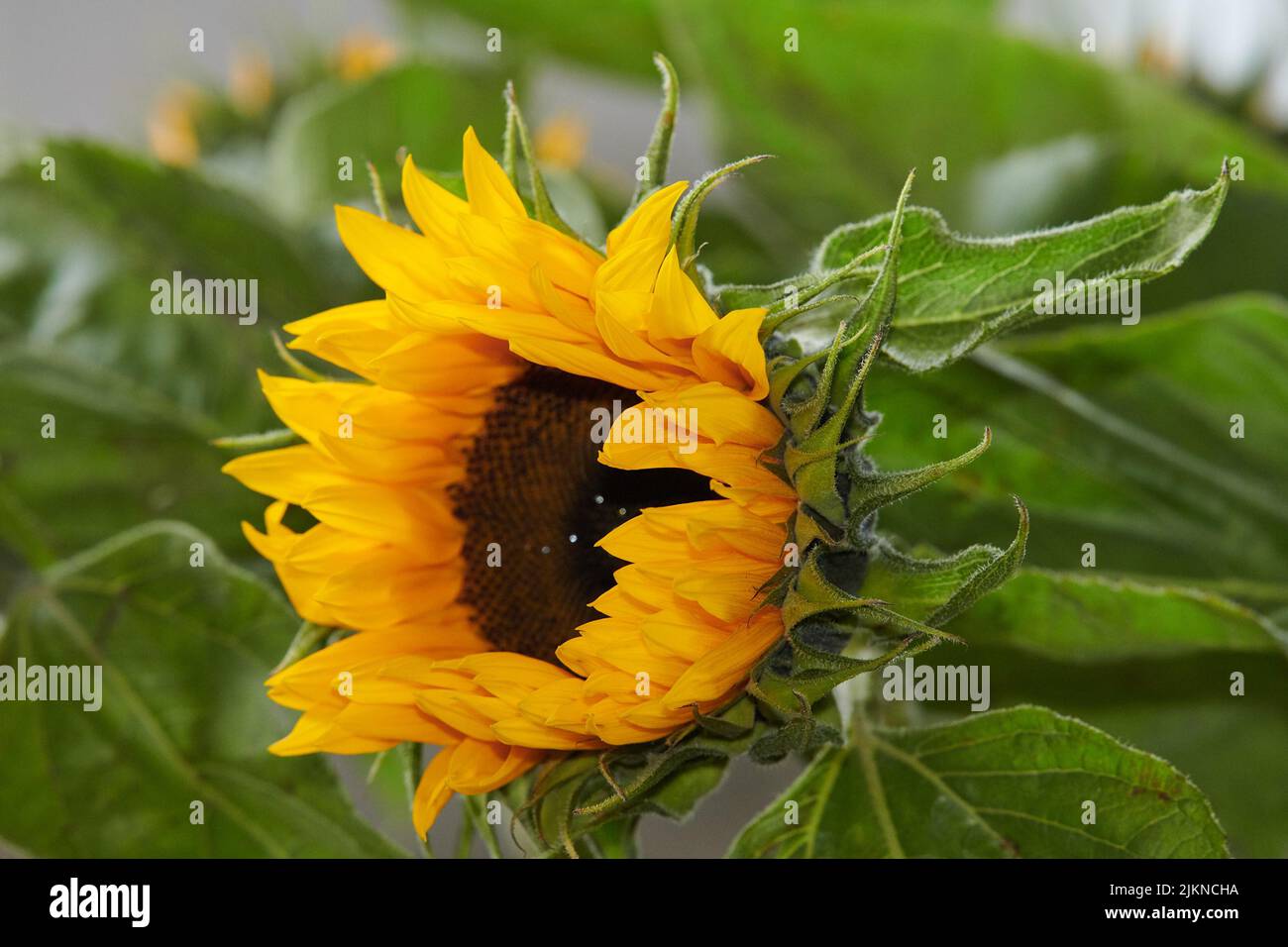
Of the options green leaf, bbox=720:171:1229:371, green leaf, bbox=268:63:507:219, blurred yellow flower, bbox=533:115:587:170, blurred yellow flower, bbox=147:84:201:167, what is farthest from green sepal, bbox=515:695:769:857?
blurred yellow flower, bbox=147:84:201:167

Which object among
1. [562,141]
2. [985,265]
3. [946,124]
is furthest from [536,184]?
[562,141]

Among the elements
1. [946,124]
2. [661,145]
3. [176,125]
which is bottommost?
[661,145]

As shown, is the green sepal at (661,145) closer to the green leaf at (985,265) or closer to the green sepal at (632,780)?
the green leaf at (985,265)

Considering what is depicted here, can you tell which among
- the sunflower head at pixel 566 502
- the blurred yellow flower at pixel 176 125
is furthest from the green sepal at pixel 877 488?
the blurred yellow flower at pixel 176 125

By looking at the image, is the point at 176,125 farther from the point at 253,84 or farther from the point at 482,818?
the point at 482,818
